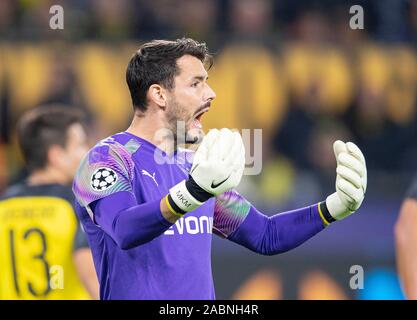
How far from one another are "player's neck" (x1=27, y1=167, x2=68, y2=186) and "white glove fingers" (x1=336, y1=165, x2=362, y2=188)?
2700 millimetres

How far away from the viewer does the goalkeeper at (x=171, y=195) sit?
3.93 meters

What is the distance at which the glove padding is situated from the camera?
3891 mm

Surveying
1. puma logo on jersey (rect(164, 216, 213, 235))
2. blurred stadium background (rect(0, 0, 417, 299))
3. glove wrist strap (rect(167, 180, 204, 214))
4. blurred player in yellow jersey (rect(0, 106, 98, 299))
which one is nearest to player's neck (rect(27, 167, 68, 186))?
blurred player in yellow jersey (rect(0, 106, 98, 299))

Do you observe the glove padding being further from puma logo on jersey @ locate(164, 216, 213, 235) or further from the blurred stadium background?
the blurred stadium background

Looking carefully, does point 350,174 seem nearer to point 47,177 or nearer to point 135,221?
point 135,221

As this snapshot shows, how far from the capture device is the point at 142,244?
4145 millimetres

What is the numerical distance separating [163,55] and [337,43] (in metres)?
7.83

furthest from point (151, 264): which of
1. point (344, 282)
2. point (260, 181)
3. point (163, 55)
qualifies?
point (260, 181)

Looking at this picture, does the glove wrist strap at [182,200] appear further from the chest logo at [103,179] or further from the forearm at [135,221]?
the chest logo at [103,179]

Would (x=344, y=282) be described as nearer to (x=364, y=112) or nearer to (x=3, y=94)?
(x=364, y=112)

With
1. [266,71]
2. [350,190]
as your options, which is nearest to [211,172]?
[350,190]

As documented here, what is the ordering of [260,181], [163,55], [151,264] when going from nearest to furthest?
1. [151,264]
2. [163,55]
3. [260,181]

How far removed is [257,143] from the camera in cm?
1086

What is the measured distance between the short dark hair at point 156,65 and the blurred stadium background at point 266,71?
4.86m
